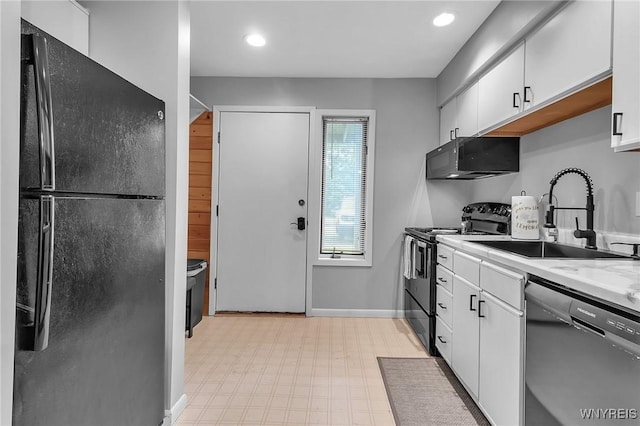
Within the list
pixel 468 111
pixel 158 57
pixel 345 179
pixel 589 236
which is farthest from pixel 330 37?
pixel 589 236

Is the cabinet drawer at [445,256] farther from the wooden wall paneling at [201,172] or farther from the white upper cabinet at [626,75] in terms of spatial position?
the wooden wall paneling at [201,172]

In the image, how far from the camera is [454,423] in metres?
2.03

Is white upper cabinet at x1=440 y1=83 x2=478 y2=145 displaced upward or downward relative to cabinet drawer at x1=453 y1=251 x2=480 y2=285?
upward

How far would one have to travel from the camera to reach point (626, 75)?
1.47 meters

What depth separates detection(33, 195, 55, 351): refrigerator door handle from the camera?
0.97 meters

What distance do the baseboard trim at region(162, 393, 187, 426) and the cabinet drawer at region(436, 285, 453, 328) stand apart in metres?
1.68

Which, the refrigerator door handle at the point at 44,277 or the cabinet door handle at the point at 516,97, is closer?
the refrigerator door handle at the point at 44,277

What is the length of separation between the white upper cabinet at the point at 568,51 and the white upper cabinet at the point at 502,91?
8cm

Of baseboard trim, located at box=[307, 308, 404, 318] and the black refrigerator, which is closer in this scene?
the black refrigerator

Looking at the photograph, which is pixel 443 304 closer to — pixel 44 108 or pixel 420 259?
pixel 420 259

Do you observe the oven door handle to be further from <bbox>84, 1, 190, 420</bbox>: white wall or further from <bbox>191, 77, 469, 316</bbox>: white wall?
<bbox>84, 1, 190, 420</bbox>: white wall

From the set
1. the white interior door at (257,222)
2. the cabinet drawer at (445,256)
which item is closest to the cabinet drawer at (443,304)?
the cabinet drawer at (445,256)

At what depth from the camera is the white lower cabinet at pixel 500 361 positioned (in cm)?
163

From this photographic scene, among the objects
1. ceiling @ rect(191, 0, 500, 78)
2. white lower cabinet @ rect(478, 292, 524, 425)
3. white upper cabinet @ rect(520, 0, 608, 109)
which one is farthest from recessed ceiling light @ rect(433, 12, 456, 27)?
white lower cabinet @ rect(478, 292, 524, 425)
